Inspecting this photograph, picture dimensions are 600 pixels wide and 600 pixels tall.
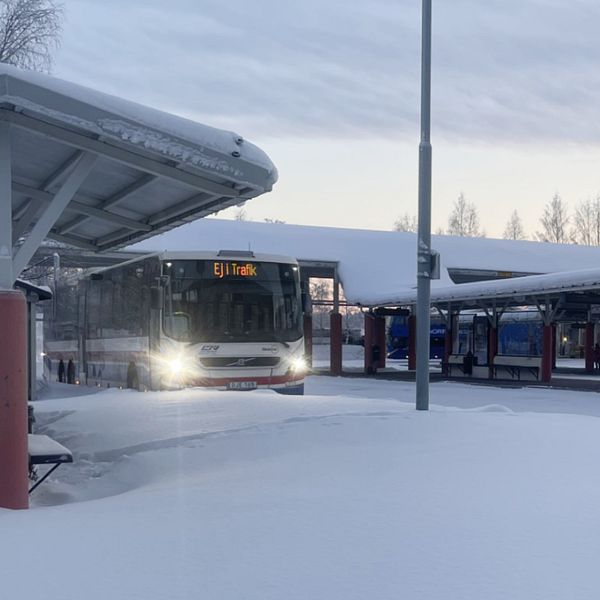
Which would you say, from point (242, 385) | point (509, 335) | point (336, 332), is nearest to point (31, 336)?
point (242, 385)

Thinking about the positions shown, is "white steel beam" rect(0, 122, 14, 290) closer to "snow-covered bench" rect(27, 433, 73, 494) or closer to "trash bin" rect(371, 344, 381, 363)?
Result: "snow-covered bench" rect(27, 433, 73, 494)

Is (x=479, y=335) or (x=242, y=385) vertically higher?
(x=479, y=335)

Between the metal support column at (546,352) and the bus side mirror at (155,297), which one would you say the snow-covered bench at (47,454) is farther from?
the metal support column at (546,352)

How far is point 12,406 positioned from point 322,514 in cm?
247

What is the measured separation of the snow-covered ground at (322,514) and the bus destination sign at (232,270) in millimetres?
6393

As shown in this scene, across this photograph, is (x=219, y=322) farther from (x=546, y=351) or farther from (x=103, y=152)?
(x=546, y=351)

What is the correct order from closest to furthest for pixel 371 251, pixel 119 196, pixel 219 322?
pixel 119 196, pixel 219 322, pixel 371 251

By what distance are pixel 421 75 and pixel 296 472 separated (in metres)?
6.77

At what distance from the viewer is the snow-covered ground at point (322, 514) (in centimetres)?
385

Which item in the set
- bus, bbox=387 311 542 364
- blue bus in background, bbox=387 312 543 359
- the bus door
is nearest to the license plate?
the bus door

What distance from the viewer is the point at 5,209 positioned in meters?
6.24

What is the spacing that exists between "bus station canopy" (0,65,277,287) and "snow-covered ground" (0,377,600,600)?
2.24m

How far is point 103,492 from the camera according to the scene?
7336mm

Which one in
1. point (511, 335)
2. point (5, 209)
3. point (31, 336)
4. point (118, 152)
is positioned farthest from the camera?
point (511, 335)
